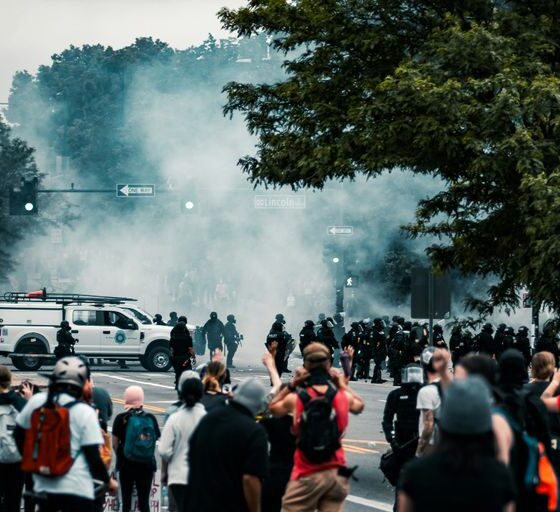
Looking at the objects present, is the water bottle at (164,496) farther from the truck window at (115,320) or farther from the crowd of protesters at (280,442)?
the truck window at (115,320)

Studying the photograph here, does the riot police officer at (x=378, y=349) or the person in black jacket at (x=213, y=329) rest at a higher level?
the person in black jacket at (x=213, y=329)

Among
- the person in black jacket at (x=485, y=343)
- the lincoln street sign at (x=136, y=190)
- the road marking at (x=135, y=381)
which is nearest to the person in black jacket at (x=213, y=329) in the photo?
the road marking at (x=135, y=381)

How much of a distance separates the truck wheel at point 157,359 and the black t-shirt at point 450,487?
34.1m

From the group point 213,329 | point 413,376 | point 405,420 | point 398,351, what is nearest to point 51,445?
point 405,420

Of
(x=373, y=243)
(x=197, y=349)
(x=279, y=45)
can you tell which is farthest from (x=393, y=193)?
(x=279, y=45)

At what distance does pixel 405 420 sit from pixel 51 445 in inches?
194

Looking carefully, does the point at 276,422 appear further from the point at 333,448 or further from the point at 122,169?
the point at 122,169

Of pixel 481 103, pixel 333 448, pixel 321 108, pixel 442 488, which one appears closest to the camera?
pixel 442 488

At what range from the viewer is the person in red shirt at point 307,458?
962 cm

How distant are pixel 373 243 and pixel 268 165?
39.7 m

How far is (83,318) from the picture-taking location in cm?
3953

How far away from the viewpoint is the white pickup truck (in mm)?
38531

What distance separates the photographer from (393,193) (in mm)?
65500

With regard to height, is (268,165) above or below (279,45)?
below
